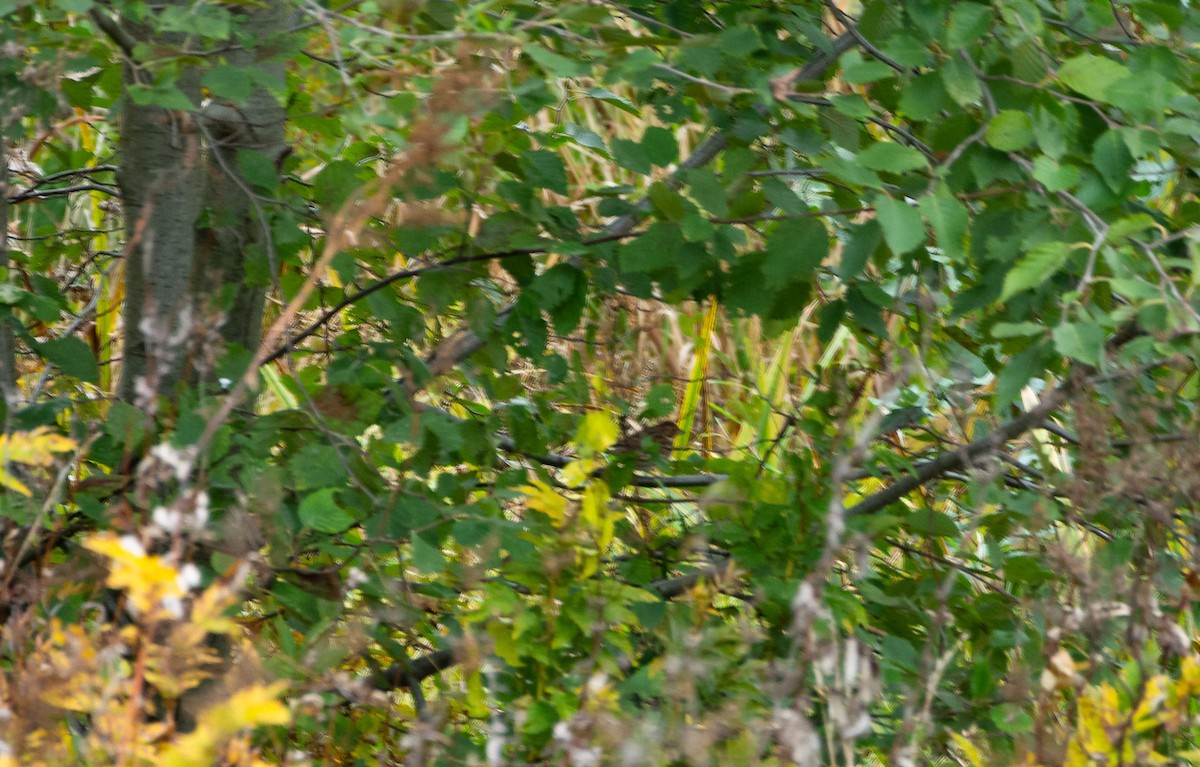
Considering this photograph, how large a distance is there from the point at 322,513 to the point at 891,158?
820 mm

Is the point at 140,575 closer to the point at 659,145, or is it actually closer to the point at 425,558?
the point at 425,558

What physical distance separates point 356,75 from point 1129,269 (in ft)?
3.70

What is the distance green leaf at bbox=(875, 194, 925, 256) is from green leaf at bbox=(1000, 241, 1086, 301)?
116 millimetres

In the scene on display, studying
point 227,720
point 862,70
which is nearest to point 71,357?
point 227,720

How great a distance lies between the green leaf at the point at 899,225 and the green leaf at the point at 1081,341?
191 millimetres

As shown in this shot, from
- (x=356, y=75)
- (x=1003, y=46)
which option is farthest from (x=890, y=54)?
(x=356, y=75)

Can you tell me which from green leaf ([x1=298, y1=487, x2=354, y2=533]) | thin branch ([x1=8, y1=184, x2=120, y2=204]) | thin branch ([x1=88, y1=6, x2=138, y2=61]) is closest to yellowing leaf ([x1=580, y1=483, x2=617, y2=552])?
green leaf ([x1=298, y1=487, x2=354, y2=533])

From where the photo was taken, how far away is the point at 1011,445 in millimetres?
2494

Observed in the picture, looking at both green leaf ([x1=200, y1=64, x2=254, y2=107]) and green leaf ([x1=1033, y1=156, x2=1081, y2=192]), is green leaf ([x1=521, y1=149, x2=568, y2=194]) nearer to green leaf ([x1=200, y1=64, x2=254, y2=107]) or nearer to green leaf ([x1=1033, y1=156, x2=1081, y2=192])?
green leaf ([x1=200, y1=64, x2=254, y2=107])

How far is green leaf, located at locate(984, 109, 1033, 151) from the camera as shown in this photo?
1.42m

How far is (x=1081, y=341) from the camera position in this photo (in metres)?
1.31

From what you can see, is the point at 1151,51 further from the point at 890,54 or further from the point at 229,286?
the point at 229,286

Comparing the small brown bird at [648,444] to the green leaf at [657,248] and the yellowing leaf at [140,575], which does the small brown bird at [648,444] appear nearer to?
the green leaf at [657,248]

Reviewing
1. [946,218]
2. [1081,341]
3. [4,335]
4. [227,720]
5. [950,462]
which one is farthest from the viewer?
[950,462]
